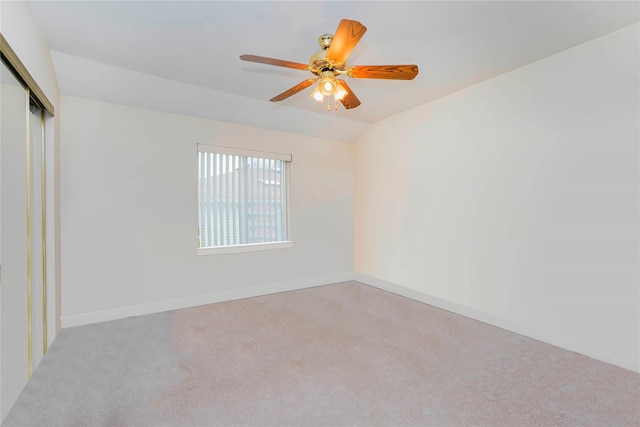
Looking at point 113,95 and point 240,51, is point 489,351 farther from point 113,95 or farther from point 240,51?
point 113,95

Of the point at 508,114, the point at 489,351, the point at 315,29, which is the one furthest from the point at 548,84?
the point at 489,351

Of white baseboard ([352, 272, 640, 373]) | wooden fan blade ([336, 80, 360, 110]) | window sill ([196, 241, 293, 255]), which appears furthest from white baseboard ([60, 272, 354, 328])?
wooden fan blade ([336, 80, 360, 110])

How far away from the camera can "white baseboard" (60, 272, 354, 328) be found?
302 centimetres

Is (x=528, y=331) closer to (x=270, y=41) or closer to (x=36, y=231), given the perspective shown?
(x=270, y=41)

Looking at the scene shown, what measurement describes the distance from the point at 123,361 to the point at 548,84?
14.0 ft

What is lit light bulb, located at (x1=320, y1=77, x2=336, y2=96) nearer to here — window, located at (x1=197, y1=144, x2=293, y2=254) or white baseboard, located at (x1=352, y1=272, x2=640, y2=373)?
window, located at (x1=197, y1=144, x2=293, y2=254)

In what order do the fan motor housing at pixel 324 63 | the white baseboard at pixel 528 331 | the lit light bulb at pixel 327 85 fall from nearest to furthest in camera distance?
the fan motor housing at pixel 324 63, the lit light bulb at pixel 327 85, the white baseboard at pixel 528 331

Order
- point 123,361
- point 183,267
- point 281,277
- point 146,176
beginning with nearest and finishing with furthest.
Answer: point 123,361
point 146,176
point 183,267
point 281,277

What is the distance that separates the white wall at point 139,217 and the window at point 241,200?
120 mm

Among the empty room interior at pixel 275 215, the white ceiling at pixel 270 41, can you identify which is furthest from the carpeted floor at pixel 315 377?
the white ceiling at pixel 270 41

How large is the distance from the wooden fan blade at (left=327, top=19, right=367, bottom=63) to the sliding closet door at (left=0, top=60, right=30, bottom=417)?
1.84 meters

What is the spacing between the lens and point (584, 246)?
2.48 m

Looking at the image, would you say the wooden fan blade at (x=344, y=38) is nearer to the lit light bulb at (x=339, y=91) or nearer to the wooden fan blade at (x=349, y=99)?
the lit light bulb at (x=339, y=91)

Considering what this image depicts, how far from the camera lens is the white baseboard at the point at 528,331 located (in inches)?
Answer: 89.7
